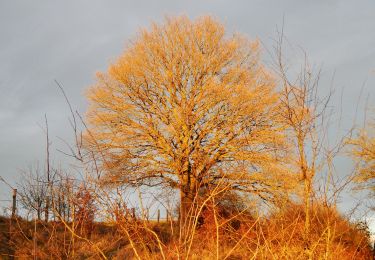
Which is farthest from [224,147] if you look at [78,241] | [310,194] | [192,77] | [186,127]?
[310,194]

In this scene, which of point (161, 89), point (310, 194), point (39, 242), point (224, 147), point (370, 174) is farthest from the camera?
point (370, 174)

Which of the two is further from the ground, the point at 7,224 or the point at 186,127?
the point at 186,127

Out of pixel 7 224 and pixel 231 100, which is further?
pixel 231 100

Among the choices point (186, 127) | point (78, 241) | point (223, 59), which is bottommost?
point (78, 241)

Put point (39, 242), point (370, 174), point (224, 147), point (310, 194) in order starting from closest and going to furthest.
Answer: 1. point (310, 194)
2. point (39, 242)
3. point (224, 147)
4. point (370, 174)

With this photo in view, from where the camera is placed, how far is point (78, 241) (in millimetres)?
12188

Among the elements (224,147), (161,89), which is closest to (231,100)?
(224,147)

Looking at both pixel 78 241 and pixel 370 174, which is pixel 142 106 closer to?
pixel 78 241

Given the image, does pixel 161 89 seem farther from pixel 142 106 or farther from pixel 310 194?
pixel 310 194

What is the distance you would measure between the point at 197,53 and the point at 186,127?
2993mm

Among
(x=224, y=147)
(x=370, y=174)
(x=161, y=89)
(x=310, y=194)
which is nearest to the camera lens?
(x=310, y=194)

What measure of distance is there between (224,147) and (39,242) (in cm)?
664

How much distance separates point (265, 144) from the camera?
→ 1495 centimetres

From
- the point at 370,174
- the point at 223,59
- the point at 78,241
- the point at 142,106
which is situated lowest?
the point at 78,241
